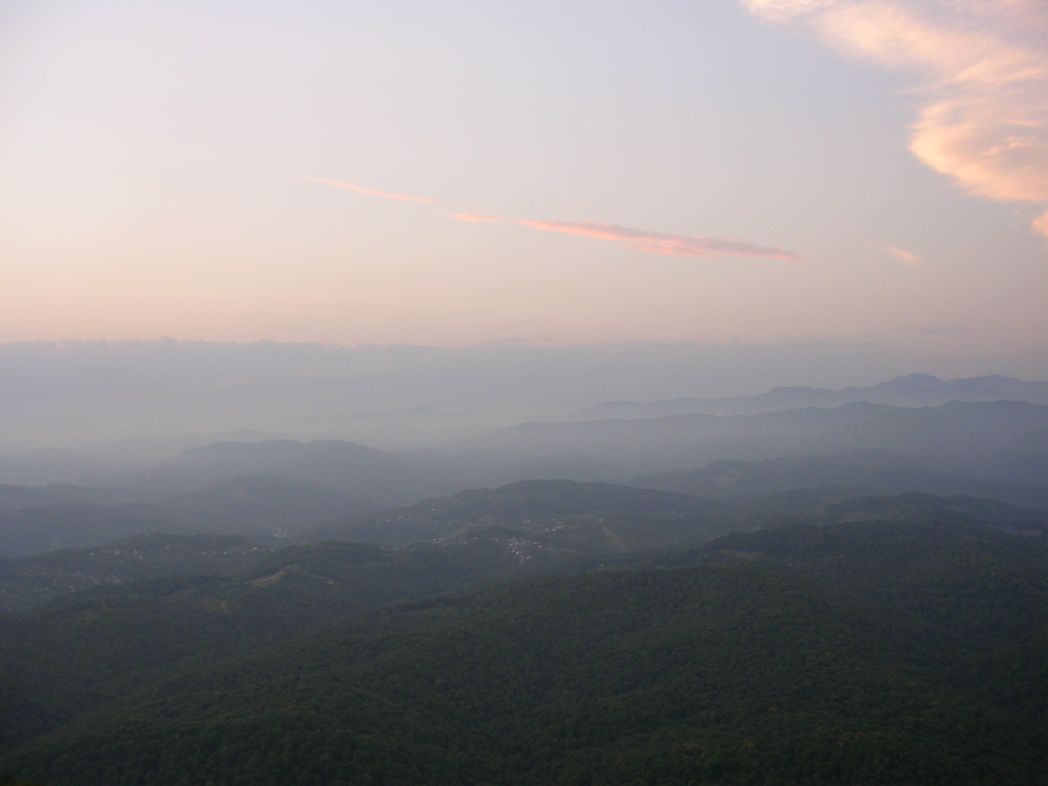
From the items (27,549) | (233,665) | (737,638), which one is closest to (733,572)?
(737,638)

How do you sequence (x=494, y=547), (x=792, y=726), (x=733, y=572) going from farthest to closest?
1. (x=494, y=547)
2. (x=733, y=572)
3. (x=792, y=726)

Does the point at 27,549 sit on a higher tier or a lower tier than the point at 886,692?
lower

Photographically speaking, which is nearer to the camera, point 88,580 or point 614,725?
point 614,725

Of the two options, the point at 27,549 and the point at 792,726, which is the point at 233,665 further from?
the point at 27,549

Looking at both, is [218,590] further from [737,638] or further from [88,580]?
[737,638]

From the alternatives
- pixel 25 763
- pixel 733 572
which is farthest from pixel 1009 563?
pixel 25 763

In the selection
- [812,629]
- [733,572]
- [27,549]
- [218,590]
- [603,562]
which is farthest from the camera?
[27,549]
